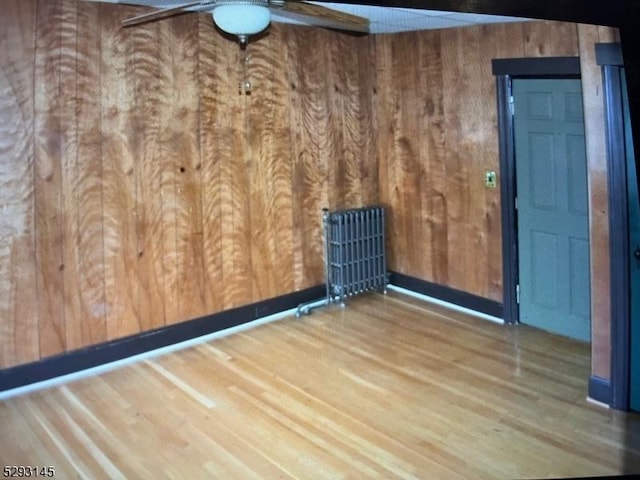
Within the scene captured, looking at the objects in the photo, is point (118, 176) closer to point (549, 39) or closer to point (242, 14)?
point (242, 14)

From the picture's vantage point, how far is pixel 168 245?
15.7 feet

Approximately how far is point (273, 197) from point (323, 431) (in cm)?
231

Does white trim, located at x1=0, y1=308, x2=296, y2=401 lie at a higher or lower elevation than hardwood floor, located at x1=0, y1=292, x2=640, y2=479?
higher

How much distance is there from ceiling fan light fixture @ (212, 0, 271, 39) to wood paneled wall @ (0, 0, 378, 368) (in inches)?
42.5

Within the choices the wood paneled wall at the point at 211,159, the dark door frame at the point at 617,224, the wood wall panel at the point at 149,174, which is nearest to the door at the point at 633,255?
the dark door frame at the point at 617,224

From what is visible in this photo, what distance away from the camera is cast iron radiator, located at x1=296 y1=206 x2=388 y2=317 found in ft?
18.5

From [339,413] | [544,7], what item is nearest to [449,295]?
[339,413]

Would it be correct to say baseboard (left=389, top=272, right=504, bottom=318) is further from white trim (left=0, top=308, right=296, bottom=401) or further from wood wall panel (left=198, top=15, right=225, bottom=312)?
wood wall panel (left=198, top=15, right=225, bottom=312)

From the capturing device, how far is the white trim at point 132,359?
420 centimetres

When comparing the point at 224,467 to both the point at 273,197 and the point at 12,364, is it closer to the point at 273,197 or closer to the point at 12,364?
the point at 12,364

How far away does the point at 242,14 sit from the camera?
3.56m

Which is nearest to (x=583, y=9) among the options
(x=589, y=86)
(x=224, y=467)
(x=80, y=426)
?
(x=589, y=86)

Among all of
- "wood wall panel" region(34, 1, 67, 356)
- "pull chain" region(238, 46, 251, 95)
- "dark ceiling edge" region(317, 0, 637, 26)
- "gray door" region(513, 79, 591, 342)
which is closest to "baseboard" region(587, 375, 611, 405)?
"gray door" region(513, 79, 591, 342)

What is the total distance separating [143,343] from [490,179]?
117 inches
